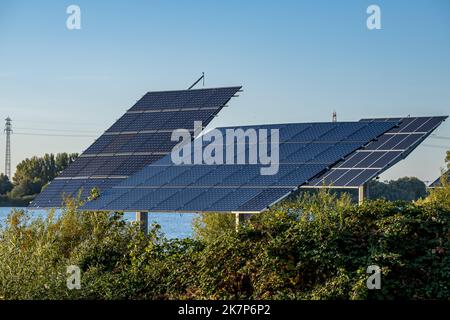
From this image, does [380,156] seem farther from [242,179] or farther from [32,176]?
[32,176]

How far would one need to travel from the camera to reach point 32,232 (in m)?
22.6

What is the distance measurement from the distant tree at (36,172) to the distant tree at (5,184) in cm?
55

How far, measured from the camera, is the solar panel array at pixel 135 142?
28734 millimetres

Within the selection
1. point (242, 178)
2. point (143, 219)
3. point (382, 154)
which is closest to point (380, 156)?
point (382, 154)

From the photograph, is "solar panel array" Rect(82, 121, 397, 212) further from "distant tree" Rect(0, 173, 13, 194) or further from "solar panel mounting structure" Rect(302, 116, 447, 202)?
"distant tree" Rect(0, 173, 13, 194)

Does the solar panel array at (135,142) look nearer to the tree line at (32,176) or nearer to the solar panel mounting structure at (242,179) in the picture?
the solar panel mounting structure at (242,179)

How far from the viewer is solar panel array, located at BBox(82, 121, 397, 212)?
2277cm

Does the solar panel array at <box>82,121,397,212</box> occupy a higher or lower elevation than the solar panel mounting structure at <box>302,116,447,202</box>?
lower

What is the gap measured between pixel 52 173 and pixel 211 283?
177ft

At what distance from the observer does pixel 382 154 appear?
111 ft

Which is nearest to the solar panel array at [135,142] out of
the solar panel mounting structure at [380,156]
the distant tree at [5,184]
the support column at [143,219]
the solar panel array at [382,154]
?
the support column at [143,219]

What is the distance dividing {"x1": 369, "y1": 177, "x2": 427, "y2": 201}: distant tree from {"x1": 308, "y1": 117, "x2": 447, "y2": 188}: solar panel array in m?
27.1

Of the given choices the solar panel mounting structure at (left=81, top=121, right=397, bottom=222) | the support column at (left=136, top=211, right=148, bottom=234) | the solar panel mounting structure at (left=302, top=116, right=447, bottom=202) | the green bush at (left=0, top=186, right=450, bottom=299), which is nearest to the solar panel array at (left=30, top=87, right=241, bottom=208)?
the solar panel mounting structure at (left=81, top=121, right=397, bottom=222)

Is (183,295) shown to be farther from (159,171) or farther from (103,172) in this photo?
(103,172)
